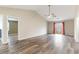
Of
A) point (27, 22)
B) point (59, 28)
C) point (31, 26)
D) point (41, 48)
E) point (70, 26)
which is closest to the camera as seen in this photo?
point (41, 48)

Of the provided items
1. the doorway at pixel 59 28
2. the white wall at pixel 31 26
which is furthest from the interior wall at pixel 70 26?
the white wall at pixel 31 26

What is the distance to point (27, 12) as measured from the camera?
9492 millimetres

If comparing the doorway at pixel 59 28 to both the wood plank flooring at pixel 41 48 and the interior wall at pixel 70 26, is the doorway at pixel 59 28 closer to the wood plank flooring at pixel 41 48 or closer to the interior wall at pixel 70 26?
the interior wall at pixel 70 26

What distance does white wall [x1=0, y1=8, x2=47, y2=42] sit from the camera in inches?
315

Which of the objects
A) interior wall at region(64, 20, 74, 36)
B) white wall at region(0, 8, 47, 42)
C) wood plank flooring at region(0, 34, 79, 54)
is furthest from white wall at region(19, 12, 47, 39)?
wood plank flooring at region(0, 34, 79, 54)

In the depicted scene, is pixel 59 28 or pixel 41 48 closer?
pixel 41 48

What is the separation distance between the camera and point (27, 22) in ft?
32.5

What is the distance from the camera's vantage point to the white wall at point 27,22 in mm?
7996

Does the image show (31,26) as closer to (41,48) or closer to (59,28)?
(59,28)

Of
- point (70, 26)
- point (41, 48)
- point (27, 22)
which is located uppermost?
point (27, 22)

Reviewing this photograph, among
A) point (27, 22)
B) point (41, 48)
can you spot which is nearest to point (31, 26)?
point (27, 22)

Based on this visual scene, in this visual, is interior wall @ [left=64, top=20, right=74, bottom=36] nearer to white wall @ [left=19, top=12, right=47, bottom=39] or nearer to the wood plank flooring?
the wood plank flooring
